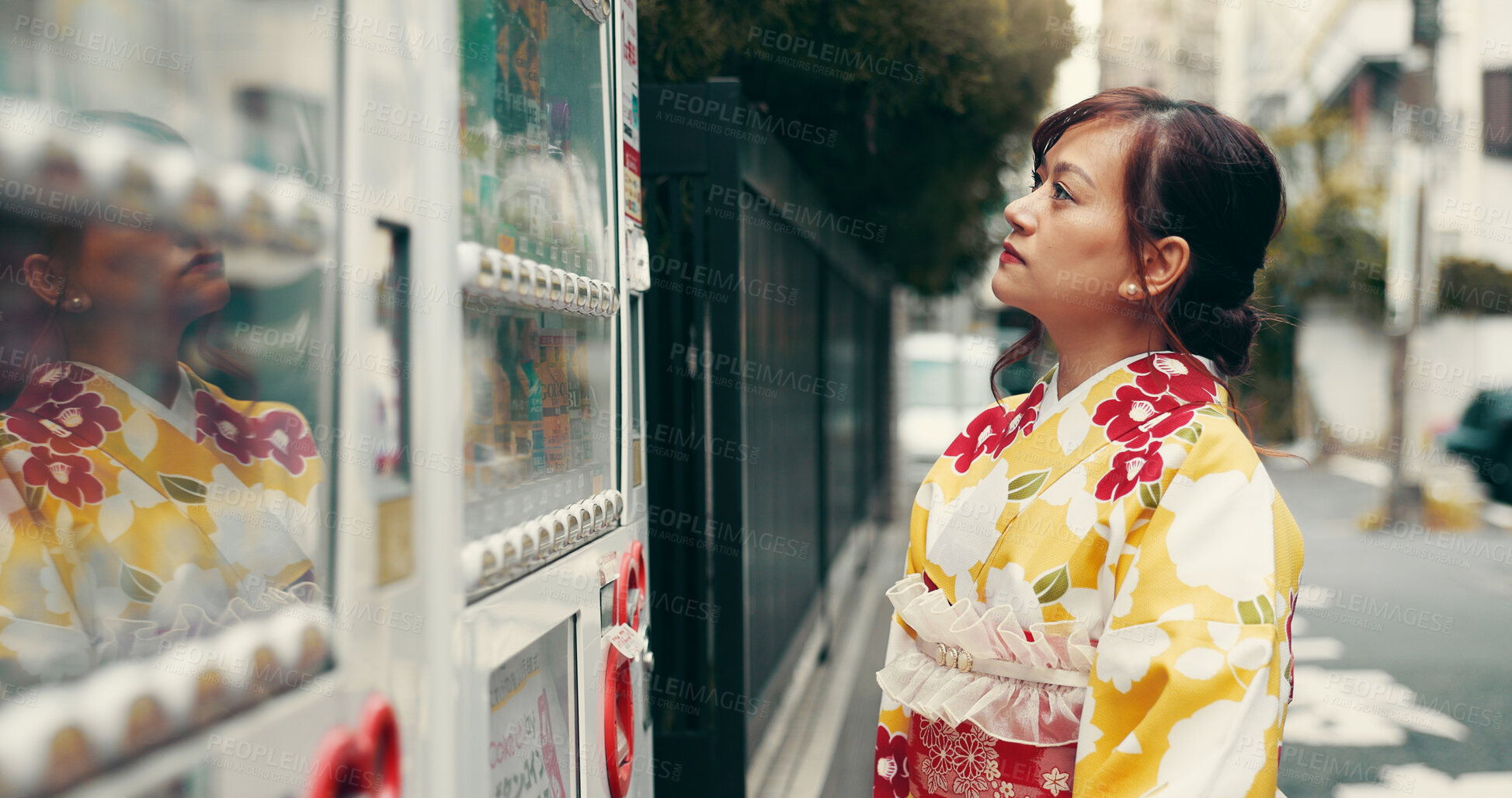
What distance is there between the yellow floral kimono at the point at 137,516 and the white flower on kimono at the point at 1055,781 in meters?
1.03

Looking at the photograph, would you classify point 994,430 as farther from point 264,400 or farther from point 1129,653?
point 264,400

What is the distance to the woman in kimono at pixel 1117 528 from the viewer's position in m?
1.30

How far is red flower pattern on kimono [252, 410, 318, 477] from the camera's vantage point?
3.30 ft

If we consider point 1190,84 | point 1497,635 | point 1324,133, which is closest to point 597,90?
point 1497,635

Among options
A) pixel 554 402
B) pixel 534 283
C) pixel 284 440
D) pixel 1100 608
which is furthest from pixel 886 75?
pixel 284 440

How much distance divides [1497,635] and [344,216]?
23.7ft

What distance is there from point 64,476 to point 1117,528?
122cm

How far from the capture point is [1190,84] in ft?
97.5

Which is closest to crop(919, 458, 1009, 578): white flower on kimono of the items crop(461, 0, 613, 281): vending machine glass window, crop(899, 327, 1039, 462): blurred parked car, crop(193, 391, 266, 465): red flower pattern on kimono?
crop(461, 0, 613, 281): vending machine glass window

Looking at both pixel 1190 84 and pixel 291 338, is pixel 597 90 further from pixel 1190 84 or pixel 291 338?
pixel 1190 84

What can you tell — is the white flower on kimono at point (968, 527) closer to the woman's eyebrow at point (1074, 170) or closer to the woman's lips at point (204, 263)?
the woman's eyebrow at point (1074, 170)

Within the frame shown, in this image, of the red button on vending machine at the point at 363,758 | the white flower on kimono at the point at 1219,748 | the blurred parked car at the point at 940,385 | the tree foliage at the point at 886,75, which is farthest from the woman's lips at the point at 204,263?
the blurred parked car at the point at 940,385

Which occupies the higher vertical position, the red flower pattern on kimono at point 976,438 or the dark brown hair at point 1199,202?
the dark brown hair at point 1199,202

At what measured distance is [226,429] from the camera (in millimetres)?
983
